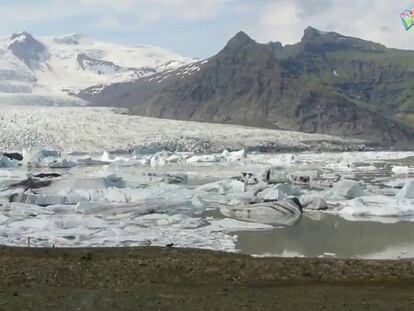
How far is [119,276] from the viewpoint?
931 cm

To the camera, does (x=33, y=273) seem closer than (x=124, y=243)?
Yes

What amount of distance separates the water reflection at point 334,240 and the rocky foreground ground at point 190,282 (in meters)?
3.50

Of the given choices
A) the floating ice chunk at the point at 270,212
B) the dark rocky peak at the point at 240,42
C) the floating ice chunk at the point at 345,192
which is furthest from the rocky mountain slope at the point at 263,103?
the floating ice chunk at the point at 270,212

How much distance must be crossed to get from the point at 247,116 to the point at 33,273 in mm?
143197

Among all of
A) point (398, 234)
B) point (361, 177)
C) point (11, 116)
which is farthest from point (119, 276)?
point (11, 116)

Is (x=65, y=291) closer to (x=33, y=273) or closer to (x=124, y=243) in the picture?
(x=33, y=273)

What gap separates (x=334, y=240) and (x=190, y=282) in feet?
25.9

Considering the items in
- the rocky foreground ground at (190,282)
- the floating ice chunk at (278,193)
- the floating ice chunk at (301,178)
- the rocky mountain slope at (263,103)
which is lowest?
the floating ice chunk at (301,178)

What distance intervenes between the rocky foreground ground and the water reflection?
3.50m

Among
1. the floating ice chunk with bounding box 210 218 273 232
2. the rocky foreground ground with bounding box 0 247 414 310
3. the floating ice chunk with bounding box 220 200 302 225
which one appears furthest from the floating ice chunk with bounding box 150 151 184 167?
the rocky foreground ground with bounding box 0 247 414 310

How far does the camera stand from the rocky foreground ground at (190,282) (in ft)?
24.8

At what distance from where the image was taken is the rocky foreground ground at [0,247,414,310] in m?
7.56

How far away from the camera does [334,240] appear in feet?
53.1

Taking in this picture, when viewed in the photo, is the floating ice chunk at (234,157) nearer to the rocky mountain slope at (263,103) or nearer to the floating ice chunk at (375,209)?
the floating ice chunk at (375,209)
